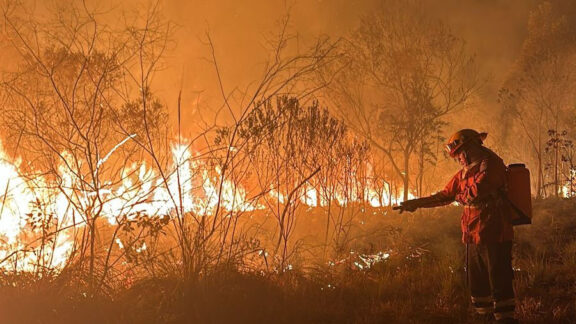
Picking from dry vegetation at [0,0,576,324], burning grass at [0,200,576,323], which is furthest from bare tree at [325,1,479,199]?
burning grass at [0,200,576,323]

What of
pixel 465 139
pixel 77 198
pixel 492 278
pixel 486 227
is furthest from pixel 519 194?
pixel 77 198

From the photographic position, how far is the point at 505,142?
30.9m

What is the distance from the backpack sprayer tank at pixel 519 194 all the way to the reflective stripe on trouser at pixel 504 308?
0.79m

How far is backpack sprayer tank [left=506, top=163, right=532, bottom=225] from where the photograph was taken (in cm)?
547

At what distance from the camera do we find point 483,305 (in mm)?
5641

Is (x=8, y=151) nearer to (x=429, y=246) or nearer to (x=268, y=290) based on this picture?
(x=268, y=290)

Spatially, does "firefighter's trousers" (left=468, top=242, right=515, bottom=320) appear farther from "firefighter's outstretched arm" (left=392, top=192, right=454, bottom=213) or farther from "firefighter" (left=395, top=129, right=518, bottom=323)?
"firefighter's outstretched arm" (left=392, top=192, right=454, bottom=213)

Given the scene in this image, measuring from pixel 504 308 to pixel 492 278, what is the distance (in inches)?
12.0

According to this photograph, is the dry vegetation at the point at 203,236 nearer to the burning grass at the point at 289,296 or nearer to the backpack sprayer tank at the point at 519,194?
the burning grass at the point at 289,296

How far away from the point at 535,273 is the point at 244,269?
3869 millimetres

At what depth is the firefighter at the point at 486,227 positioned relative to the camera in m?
5.39

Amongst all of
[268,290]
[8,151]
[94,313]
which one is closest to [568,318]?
[268,290]

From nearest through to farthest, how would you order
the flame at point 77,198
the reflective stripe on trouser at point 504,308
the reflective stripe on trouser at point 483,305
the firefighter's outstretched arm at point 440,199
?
1. the reflective stripe on trouser at point 504,308
2. the reflective stripe on trouser at point 483,305
3. the firefighter's outstretched arm at point 440,199
4. the flame at point 77,198

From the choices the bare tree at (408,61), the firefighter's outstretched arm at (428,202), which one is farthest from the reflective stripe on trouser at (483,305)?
the bare tree at (408,61)
